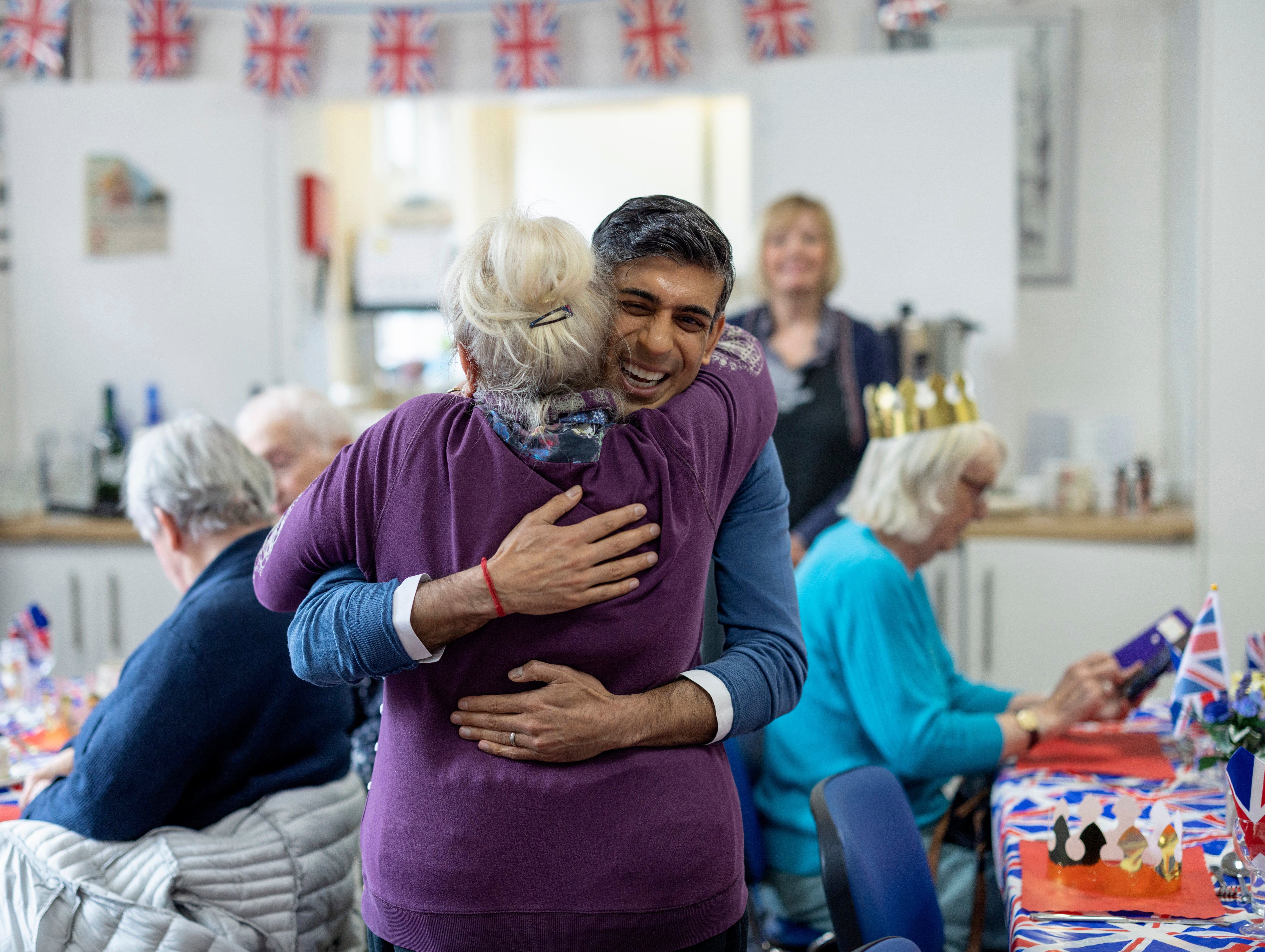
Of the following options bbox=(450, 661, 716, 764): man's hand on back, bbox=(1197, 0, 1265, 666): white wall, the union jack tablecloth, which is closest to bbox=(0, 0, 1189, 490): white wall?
bbox=(1197, 0, 1265, 666): white wall

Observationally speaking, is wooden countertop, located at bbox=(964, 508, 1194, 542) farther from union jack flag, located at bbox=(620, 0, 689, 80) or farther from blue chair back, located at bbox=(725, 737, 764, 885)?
union jack flag, located at bbox=(620, 0, 689, 80)

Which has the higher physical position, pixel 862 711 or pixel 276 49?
pixel 276 49

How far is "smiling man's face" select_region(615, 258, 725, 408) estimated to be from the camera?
112cm

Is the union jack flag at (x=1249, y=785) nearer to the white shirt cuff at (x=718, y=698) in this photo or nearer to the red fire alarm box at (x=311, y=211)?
the white shirt cuff at (x=718, y=698)

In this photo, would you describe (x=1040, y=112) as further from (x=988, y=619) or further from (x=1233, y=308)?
(x=988, y=619)

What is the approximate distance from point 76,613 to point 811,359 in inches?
99.9

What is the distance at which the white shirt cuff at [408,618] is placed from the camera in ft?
3.19

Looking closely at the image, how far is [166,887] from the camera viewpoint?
4.64 ft

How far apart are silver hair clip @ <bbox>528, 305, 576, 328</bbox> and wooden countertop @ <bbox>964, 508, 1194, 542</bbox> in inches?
104

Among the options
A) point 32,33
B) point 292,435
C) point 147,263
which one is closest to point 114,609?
point 147,263

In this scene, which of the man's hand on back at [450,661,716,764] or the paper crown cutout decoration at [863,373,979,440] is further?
the paper crown cutout decoration at [863,373,979,440]

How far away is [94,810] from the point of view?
1.43 metres

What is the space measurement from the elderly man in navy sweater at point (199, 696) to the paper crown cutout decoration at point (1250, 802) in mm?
1199

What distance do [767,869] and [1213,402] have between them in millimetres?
2328
